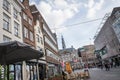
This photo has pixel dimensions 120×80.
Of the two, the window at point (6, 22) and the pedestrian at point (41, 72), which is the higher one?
the window at point (6, 22)

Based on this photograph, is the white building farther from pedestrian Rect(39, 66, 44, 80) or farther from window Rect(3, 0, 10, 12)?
pedestrian Rect(39, 66, 44, 80)

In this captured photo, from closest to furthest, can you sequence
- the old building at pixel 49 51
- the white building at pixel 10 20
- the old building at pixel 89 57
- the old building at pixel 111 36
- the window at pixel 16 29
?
the white building at pixel 10 20 → the window at pixel 16 29 → the old building at pixel 49 51 → the old building at pixel 111 36 → the old building at pixel 89 57

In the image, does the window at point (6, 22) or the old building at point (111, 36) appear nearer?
the window at point (6, 22)

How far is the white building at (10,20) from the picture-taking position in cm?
1918

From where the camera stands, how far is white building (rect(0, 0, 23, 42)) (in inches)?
755

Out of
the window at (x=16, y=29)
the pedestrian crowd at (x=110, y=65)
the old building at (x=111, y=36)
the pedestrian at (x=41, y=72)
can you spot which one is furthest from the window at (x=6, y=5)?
the old building at (x=111, y=36)

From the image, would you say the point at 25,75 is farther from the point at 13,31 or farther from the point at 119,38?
the point at 119,38

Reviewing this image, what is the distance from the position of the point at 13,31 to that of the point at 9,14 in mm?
2155

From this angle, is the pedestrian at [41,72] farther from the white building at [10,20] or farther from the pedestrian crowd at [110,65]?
the pedestrian crowd at [110,65]

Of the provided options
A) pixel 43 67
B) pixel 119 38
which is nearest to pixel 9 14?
pixel 43 67

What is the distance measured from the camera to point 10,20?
843 inches

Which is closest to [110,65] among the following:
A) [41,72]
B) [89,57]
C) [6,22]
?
[41,72]

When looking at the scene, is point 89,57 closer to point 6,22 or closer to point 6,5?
point 6,5

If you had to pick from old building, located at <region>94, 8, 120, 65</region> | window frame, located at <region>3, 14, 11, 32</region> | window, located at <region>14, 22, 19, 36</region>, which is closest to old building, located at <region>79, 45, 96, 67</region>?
old building, located at <region>94, 8, 120, 65</region>
